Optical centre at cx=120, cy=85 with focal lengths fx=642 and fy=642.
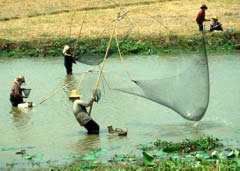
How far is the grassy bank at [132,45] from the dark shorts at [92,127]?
7764 mm

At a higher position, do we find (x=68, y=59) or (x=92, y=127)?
(x=68, y=59)

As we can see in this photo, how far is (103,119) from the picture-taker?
42.3 feet

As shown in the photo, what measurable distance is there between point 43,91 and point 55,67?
3.29 metres

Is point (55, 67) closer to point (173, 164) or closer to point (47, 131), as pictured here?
point (47, 131)

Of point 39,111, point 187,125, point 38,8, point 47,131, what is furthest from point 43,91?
point 38,8

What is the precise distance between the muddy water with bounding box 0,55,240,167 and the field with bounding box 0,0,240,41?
12.3 ft

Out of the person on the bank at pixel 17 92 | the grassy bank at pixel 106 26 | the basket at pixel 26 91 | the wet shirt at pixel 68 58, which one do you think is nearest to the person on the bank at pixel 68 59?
the wet shirt at pixel 68 58

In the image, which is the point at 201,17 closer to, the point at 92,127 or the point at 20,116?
the point at 20,116

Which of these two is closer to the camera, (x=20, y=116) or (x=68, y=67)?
(x=20, y=116)

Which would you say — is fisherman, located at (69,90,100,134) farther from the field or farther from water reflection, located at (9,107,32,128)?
the field

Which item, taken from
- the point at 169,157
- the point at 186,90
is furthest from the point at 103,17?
the point at 169,157

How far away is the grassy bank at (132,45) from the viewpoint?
19828mm

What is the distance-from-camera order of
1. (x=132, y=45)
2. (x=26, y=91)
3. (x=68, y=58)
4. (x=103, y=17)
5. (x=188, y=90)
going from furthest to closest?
1. (x=103, y=17)
2. (x=132, y=45)
3. (x=68, y=58)
4. (x=26, y=91)
5. (x=188, y=90)

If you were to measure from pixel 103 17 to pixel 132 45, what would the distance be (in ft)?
13.7
